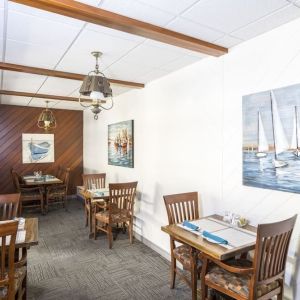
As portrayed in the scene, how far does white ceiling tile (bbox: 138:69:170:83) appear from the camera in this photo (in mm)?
3363

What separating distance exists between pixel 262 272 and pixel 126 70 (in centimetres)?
271

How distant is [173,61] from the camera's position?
117 inches

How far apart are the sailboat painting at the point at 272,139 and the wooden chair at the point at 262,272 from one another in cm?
43

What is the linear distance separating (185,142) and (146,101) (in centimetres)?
120

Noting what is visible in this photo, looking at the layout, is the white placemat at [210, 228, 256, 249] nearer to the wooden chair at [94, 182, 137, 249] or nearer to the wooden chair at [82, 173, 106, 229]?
the wooden chair at [94, 182, 137, 249]

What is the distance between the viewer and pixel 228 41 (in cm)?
240

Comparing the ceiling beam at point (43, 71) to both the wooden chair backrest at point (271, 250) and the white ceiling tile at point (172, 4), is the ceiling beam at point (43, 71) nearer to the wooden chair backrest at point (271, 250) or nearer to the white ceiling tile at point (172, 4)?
the white ceiling tile at point (172, 4)

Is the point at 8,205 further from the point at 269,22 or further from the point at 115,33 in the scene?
the point at 269,22

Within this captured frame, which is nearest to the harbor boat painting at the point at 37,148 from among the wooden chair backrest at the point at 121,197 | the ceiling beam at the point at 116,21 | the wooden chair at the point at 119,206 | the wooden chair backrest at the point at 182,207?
the wooden chair at the point at 119,206

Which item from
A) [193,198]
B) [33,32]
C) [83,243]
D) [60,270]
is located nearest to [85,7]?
[33,32]

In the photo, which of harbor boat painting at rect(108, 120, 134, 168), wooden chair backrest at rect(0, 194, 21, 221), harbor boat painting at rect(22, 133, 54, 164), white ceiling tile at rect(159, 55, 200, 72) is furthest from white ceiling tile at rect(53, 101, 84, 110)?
wooden chair backrest at rect(0, 194, 21, 221)

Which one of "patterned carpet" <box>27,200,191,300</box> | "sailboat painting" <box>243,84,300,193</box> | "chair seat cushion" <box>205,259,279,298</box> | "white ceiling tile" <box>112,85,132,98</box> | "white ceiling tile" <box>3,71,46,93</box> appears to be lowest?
"patterned carpet" <box>27,200,191,300</box>

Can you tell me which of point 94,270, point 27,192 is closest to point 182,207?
point 94,270

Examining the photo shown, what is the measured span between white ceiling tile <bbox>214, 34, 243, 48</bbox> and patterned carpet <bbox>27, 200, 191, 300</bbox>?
2546 millimetres
